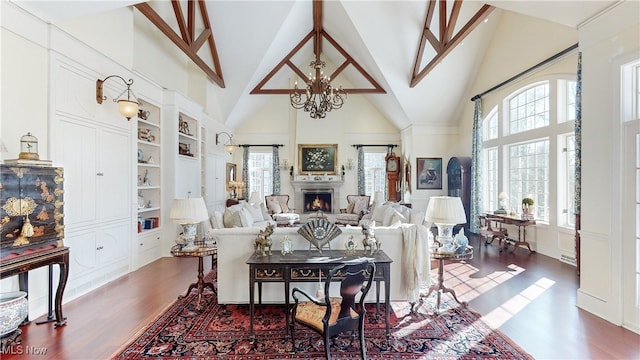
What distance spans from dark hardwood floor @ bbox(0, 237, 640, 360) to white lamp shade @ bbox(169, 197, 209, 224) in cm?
100

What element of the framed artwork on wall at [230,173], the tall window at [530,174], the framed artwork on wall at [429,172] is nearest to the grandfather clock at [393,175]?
the framed artwork on wall at [429,172]

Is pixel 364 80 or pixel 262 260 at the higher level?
pixel 364 80

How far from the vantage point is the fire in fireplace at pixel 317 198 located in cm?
1067

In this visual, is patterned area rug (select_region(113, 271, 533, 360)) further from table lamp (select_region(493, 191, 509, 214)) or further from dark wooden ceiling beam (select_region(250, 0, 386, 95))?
dark wooden ceiling beam (select_region(250, 0, 386, 95))

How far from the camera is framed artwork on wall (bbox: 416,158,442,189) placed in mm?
9594

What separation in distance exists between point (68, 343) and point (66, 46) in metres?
3.49

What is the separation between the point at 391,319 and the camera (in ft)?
10.8

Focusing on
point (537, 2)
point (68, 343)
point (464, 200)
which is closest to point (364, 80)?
point (464, 200)

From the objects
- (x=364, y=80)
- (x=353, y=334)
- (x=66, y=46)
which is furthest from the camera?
(x=364, y=80)

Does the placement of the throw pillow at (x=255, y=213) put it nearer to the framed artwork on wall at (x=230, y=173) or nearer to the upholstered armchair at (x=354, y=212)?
the upholstered armchair at (x=354, y=212)

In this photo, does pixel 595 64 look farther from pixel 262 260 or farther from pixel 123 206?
pixel 123 206

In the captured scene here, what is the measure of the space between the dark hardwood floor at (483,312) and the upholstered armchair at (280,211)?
10.4ft

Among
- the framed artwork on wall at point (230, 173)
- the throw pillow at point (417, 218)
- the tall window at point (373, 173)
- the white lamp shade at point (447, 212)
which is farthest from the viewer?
the tall window at point (373, 173)

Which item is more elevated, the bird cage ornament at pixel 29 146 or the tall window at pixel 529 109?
the tall window at pixel 529 109
